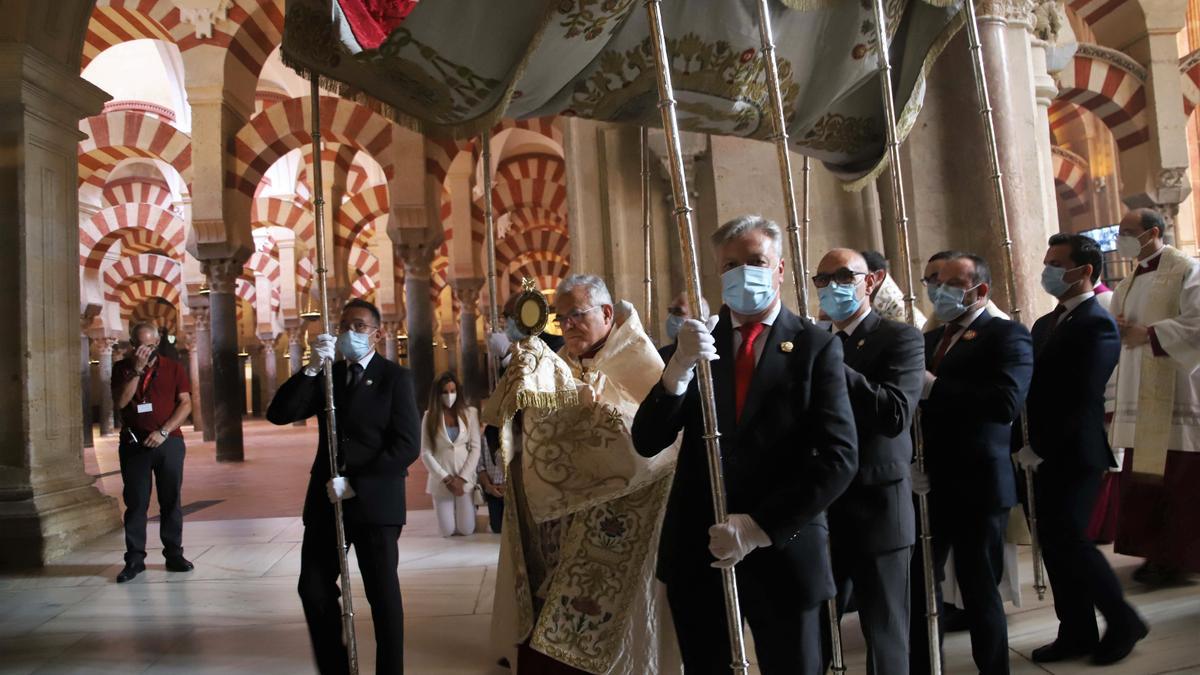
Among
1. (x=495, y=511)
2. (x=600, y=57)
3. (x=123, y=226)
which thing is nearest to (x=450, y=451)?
(x=495, y=511)

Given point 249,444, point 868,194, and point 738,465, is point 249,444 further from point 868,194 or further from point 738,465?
point 738,465

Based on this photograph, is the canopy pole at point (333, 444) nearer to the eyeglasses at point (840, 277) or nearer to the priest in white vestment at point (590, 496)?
the priest in white vestment at point (590, 496)

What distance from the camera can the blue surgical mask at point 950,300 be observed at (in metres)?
2.82

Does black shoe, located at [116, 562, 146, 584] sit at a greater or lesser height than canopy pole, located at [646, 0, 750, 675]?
lesser

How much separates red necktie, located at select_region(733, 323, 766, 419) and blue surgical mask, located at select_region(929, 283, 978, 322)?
1126 millimetres

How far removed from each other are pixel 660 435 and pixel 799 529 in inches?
14.6

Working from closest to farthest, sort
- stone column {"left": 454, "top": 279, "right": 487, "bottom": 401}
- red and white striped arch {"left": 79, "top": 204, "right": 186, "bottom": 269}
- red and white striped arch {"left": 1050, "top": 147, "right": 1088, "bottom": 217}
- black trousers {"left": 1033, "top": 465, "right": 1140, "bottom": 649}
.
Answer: black trousers {"left": 1033, "top": 465, "right": 1140, "bottom": 649} < stone column {"left": 454, "top": 279, "right": 487, "bottom": 401} < red and white striped arch {"left": 1050, "top": 147, "right": 1088, "bottom": 217} < red and white striped arch {"left": 79, "top": 204, "right": 186, "bottom": 269}

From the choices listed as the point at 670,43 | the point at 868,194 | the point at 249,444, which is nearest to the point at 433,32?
the point at 670,43

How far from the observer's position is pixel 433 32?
9.04 feet

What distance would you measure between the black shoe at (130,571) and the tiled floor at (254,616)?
6 cm

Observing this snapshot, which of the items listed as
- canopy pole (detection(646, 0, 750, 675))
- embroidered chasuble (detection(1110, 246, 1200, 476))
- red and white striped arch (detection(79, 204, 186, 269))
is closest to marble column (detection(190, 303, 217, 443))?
red and white striped arch (detection(79, 204, 186, 269))

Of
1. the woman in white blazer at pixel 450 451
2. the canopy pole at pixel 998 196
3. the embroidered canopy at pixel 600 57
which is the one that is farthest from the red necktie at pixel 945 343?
the woman in white blazer at pixel 450 451

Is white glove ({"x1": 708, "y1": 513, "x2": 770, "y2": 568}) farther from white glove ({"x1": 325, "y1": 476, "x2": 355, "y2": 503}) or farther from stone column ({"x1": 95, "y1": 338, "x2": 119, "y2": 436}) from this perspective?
stone column ({"x1": 95, "y1": 338, "x2": 119, "y2": 436})

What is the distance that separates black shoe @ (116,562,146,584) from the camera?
195 inches
